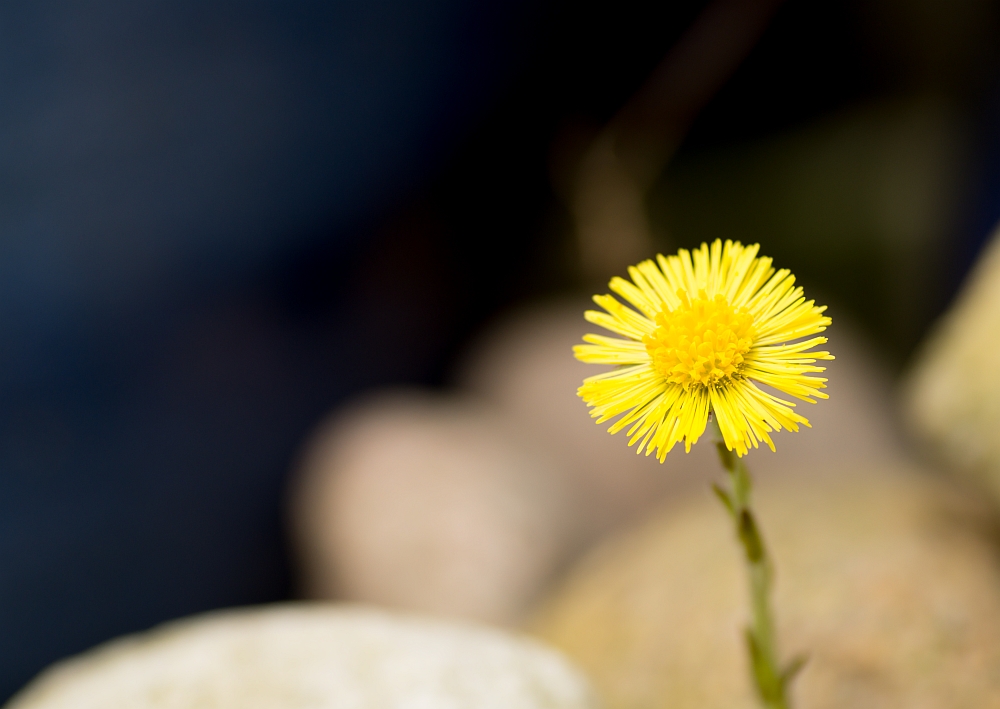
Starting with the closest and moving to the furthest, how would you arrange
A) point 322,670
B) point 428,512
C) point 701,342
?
point 701,342
point 322,670
point 428,512

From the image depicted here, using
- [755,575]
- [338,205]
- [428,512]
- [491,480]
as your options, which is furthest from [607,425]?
[755,575]

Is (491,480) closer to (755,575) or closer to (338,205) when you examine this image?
(338,205)

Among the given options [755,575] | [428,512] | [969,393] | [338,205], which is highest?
[338,205]

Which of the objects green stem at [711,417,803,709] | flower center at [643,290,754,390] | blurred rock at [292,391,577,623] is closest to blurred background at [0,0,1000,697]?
blurred rock at [292,391,577,623]

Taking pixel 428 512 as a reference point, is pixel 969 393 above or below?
below

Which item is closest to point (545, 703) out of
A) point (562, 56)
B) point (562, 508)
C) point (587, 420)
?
A: point (562, 508)

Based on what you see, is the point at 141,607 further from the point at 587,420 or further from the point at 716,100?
the point at 716,100

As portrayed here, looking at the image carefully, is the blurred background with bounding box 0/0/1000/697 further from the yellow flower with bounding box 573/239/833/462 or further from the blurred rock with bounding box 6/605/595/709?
the yellow flower with bounding box 573/239/833/462

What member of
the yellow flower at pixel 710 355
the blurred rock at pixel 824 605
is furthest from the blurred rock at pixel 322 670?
the yellow flower at pixel 710 355
